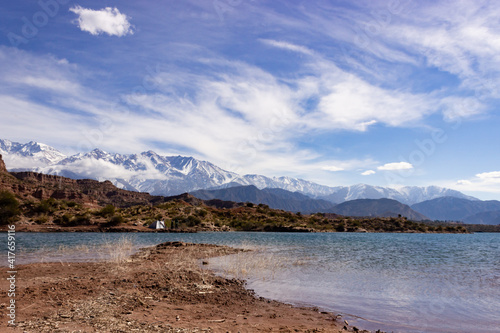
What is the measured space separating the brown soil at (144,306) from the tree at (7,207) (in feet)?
223

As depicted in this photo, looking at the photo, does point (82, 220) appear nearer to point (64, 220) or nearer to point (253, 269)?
point (64, 220)

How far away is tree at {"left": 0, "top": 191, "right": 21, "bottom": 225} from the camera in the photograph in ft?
234

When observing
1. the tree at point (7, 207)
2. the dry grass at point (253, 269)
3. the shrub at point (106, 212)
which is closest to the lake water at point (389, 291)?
the dry grass at point (253, 269)

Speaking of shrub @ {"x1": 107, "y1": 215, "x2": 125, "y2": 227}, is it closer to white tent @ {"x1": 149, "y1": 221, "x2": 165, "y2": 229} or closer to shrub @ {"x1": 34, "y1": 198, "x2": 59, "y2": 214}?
white tent @ {"x1": 149, "y1": 221, "x2": 165, "y2": 229}

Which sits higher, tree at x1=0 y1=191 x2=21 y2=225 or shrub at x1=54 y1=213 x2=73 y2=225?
tree at x1=0 y1=191 x2=21 y2=225

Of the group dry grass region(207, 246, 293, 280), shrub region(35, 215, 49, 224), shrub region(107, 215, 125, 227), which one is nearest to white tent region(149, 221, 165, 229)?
shrub region(107, 215, 125, 227)

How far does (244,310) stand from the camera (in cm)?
A: 1214

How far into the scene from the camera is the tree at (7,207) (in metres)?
71.3

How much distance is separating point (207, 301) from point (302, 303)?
13.6 feet

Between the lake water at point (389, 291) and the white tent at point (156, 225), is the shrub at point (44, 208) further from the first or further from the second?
the lake water at point (389, 291)

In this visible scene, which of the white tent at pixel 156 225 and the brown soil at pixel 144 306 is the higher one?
the brown soil at pixel 144 306

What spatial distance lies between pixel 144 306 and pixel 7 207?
79767 millimetres

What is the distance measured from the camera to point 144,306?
453 inches

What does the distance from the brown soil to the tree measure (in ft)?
223
